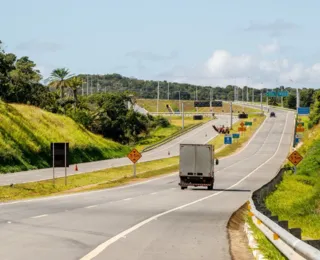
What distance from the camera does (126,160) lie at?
100312 millimetres

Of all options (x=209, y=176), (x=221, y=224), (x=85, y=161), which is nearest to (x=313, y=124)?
(x=85, y=161)

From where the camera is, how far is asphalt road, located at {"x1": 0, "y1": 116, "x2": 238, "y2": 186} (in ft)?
212

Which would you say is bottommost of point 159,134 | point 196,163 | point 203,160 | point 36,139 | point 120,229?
point 159,134

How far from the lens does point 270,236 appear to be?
47.2 feet

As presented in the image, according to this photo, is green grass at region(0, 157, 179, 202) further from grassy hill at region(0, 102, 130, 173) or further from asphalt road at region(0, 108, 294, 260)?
asphalt road at region(0, 108, 294, 260)

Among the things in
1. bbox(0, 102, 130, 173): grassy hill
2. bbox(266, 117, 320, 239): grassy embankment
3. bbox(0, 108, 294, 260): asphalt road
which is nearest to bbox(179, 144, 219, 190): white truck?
bbox(266, 117, 320, 239): grassy embankment

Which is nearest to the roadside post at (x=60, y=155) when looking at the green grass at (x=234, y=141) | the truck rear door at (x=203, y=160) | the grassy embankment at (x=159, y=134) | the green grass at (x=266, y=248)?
the truck rear door at (x=203, y=160)

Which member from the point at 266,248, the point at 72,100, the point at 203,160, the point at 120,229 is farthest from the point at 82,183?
the point at 72,100

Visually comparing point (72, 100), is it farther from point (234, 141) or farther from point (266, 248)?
point (266, 248)

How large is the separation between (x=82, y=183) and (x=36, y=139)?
72.7ft

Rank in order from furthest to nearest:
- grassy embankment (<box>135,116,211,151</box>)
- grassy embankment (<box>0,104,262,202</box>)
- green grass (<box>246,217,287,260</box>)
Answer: grassy embankment (<box>135,116,211,151</box>) < grassy embankment (<box>0,104,262,202</box>) < green grass (<box>246,217,287,260</box>)

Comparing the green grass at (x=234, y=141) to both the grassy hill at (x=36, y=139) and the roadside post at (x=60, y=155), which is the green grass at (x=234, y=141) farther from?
the roadside post at (x=60, y=155)

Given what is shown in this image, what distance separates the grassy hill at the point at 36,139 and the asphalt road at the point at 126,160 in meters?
1.91

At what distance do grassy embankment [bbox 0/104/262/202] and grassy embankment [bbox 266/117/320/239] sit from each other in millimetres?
13550
